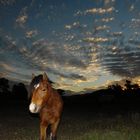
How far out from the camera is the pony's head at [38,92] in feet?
34.1

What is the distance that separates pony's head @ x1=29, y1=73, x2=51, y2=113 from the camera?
10.4 metres

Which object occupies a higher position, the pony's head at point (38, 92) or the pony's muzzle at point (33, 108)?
the pony's head at point (38, 92)

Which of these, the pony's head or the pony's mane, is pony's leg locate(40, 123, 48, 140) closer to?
the pony's head

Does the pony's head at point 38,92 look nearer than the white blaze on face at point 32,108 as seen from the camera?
No

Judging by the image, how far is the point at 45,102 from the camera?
38.4 feet

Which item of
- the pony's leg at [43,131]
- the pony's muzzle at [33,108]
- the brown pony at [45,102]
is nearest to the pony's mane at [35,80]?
the brown pony at [45,102]

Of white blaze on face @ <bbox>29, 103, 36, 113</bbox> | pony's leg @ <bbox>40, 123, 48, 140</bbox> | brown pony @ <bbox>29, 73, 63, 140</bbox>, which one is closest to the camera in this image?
white blaze on face @ <bbox>29, 103, 36, 113</bbox>

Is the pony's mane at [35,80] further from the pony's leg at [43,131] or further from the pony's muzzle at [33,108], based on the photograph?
the pony's leg at [43,131]

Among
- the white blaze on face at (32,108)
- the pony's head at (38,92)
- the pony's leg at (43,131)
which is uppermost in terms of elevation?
the pony's head at (38,92)

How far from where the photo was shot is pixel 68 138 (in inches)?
568

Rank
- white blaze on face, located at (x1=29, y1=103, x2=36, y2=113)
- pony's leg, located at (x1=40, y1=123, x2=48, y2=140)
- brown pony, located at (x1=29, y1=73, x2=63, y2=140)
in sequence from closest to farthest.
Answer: white blaze on face, located at (x1=29, y1=103, x2=36, y2=113)
brown pony, located at (x1=29, y1=73, x2=63, y2=140)
pony's leg, located at (x1=40, y1=123, x2=48, y2=140)

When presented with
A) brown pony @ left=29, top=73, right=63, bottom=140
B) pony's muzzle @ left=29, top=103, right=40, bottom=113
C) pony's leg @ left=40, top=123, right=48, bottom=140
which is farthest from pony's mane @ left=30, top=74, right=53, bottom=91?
pony's leg @ left=40, top=123, right=48, bottom=140

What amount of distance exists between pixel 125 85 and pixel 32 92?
115413 mm

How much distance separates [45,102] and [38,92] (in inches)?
40.0
